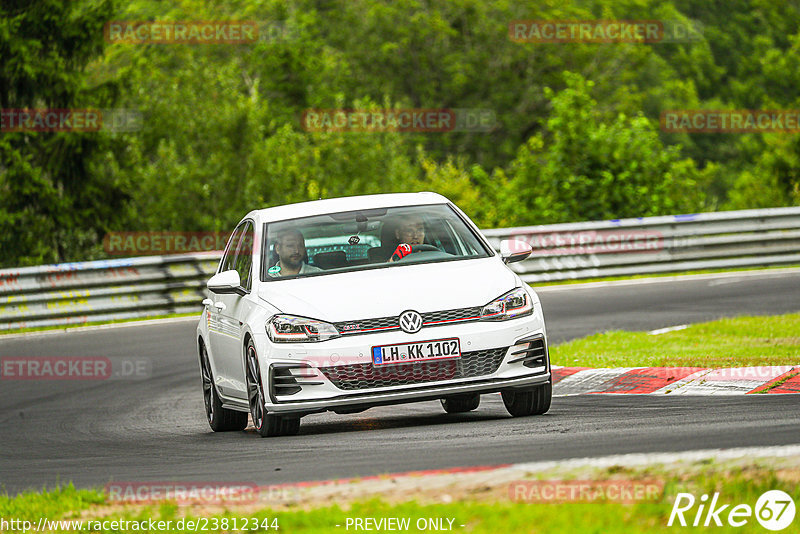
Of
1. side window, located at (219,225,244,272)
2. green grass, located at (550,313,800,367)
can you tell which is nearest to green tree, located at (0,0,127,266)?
green grass, located at (550,313,800,367)

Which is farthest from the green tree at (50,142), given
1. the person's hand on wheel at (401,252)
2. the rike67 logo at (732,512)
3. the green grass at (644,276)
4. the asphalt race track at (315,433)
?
the rike67 logo at (732,512)

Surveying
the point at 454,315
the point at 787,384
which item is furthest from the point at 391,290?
the point at 787,384

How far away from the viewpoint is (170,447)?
9.61 m

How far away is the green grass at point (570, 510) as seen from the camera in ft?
17.3

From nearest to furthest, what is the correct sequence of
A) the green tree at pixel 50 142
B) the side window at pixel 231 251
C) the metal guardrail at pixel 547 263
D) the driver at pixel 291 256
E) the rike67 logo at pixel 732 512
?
1. the rike67 logo at pixel 732 512
2. the driver at pixel 291 256
3. the side window at pixel 231 251
4. the metal guardrail at pixel 547 263
5. the green tree at pixel 50 142

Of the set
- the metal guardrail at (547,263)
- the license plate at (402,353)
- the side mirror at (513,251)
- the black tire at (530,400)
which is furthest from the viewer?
the metal guardrail at (547,263)

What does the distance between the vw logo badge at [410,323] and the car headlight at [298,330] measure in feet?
1.38

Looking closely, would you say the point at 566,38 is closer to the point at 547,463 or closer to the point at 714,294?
the point at 714,294

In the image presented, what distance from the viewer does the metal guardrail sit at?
2002 cm

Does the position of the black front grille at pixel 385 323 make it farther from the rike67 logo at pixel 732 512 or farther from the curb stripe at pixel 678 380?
the rike67 logo at pixel 732 512

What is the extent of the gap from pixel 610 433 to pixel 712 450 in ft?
4.29

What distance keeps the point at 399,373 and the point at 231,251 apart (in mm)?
3067

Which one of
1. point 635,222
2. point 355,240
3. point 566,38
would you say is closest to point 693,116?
point 566,38

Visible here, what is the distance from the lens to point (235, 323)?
32.9 ft
